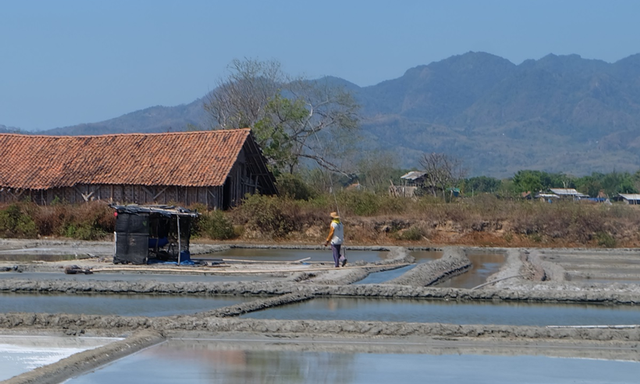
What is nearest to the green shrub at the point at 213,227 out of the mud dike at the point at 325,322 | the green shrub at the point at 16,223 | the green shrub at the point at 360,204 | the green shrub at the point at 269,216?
the green shrub at the point at 269,216

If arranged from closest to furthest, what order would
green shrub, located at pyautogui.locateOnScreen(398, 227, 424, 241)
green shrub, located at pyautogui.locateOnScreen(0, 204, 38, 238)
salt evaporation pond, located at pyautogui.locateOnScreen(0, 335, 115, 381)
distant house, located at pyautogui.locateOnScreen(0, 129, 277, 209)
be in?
salt evaporation pond, located at pyautogui.locateOnScreen(0, 335, 115, 381)
green shrub, located at pyautogui.locateOnScreen(0, 204, 38, 238)
green shrub, located at pyautogui.locateOnScreen(398, 227, 424, 241)
distant house, located at pyautogui.locateOnScreen(0, 129, 277, 209)

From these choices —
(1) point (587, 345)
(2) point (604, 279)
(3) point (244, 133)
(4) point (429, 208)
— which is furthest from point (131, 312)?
(3) point (244, 133)

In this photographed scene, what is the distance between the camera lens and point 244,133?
37.3 m

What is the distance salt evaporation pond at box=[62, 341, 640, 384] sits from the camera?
8.35m

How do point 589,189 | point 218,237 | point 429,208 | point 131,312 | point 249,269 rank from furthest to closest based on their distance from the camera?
point 589,189 → point 429,208 → point 218,237 → point 249,269 → point 131,312

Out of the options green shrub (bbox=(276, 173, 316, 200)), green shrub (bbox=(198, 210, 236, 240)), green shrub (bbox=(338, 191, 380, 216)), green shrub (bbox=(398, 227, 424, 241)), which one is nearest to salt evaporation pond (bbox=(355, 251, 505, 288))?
green shrub (bbox=(398, 227, 424, 241))

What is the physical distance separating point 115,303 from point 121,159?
24464 millimetres

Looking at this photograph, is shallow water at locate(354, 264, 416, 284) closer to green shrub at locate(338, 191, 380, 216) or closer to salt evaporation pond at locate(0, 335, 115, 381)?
salt evaporation pond at locate(0, 335, 115, 381)

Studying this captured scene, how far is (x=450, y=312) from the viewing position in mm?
13219

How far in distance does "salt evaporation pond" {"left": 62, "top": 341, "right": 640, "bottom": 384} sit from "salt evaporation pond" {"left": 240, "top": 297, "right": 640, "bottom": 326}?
2.59 meters

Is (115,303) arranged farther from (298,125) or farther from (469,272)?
(298,125)

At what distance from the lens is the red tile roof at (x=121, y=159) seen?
35.2m

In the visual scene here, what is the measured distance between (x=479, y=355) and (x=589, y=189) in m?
90.8

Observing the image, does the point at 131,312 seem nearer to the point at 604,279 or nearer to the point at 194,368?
the point at 194,368
